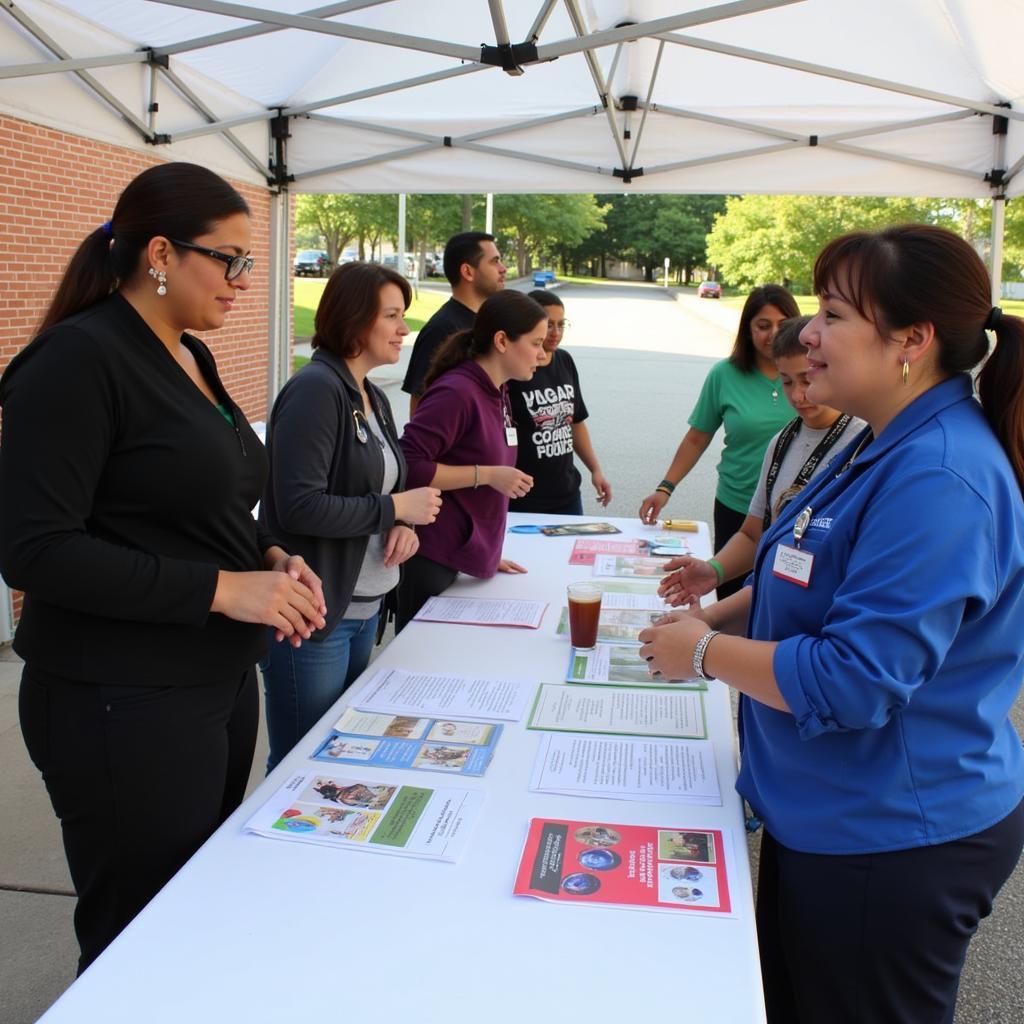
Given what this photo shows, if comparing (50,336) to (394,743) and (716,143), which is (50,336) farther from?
(716,143)

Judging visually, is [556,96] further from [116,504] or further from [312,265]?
[312,265]

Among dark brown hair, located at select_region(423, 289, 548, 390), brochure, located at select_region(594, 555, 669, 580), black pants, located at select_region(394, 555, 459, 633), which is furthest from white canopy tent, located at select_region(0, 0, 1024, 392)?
black pants, located at select_region(394, 555, 459, 633)

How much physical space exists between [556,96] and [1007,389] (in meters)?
4.88

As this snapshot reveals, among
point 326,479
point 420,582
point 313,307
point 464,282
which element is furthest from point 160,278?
point 313,307

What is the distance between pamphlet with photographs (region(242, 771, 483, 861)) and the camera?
1.38 meters

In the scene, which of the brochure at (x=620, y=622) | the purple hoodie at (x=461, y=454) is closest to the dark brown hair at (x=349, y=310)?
the purple hoodie at (x=461, y=454)

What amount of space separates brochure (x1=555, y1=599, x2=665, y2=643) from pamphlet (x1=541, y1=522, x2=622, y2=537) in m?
0.86

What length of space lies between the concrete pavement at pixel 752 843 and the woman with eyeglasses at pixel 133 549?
103 cm

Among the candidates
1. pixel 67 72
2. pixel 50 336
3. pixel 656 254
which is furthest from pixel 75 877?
pixel 656 254

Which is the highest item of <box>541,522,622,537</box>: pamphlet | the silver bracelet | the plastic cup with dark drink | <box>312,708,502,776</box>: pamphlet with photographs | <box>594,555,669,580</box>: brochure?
the silver bracelet

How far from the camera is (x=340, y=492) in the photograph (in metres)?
2.15

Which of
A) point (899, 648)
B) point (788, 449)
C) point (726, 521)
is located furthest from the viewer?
point (726, 521)

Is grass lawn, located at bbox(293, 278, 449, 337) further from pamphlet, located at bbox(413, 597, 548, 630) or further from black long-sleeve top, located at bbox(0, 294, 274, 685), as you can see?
black long-sleeve top, located at bbox(0, 294, 274, 685)

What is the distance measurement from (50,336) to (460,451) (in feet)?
4.57
